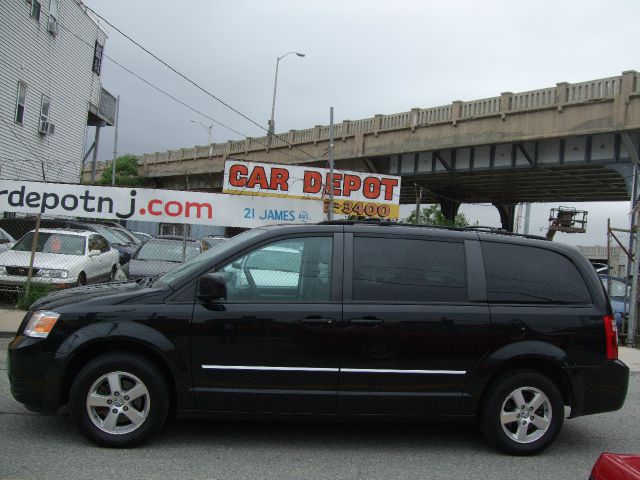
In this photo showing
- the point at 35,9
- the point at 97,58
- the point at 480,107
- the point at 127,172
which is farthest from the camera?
the point at 127,172

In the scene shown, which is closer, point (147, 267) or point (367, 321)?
point (367, 321)

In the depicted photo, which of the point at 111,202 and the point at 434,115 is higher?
the point at 434,115

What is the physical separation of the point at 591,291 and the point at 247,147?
124 ft

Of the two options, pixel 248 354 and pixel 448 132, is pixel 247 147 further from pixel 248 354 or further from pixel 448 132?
pixel 248 354

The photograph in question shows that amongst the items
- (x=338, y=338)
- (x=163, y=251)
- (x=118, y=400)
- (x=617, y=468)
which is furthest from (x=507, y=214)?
(x=617, y=468)

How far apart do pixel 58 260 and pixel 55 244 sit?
73 cm

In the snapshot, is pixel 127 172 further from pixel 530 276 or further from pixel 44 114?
pixel 530 276

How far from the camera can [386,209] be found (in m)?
12.6

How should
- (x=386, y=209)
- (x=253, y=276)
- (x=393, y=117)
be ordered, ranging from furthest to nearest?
(x=393, y=117), (x=386, y=209), (x=253, y=276)

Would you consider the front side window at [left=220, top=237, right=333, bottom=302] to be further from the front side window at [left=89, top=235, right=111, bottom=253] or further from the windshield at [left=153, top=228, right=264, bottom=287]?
the front side window at [left=89, top=235, right=111, bottom=253]

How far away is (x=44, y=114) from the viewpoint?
23875 millimetres

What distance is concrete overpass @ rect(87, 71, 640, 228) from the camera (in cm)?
2455

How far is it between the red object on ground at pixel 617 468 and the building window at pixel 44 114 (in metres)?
24.8

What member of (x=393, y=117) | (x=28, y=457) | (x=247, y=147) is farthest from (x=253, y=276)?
(x=247, y=147)
